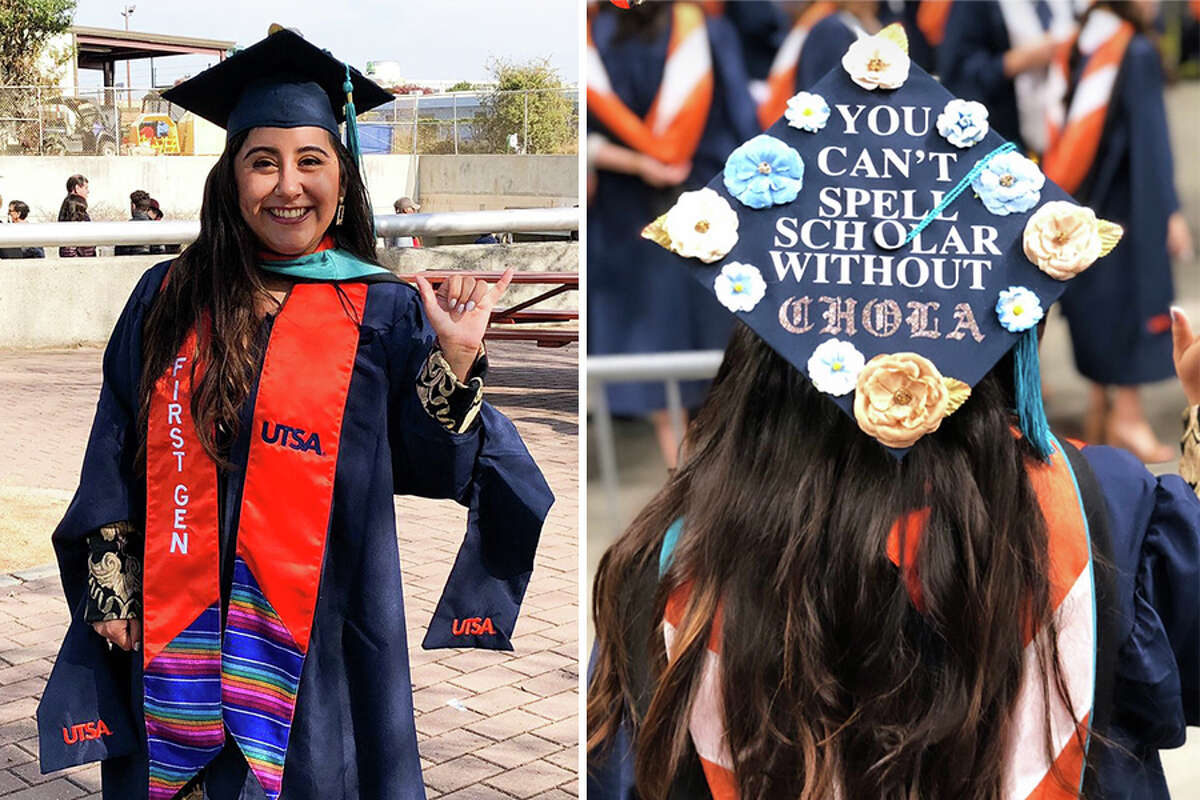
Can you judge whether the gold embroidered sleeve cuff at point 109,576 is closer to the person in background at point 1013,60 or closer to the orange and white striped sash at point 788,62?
the orange and white striped sash at point 788,62

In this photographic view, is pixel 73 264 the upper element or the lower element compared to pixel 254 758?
upper

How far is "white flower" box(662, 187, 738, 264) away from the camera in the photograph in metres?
1.72

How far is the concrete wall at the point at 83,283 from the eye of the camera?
36.8 ft

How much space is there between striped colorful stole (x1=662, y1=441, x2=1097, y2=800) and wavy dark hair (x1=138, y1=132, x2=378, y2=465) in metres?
1.18

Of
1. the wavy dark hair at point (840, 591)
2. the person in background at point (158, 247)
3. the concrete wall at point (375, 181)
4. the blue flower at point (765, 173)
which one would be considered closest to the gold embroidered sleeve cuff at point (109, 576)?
the wavy dark hair at point (840, 591)

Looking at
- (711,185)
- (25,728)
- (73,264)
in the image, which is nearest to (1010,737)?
(711,185)

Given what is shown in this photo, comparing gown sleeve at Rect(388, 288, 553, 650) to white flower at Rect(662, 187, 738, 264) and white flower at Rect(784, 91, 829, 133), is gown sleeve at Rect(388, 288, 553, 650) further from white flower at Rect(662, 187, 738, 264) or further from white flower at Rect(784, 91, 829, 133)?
white flower at Rect(784, 91, 829, 133)

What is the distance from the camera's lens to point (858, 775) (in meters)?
1.82

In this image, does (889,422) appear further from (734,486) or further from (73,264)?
(73,264)

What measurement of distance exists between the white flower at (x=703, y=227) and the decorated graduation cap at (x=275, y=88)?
921mm

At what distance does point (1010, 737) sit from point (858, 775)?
8.1 inches

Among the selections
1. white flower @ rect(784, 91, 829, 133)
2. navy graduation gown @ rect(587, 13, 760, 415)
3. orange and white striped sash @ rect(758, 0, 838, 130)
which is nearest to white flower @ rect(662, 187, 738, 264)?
white flower @ rect(784, 91, 829, 133)

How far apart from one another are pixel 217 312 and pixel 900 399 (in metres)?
1.25

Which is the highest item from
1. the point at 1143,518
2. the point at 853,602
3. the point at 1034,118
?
the point at 1034,118
